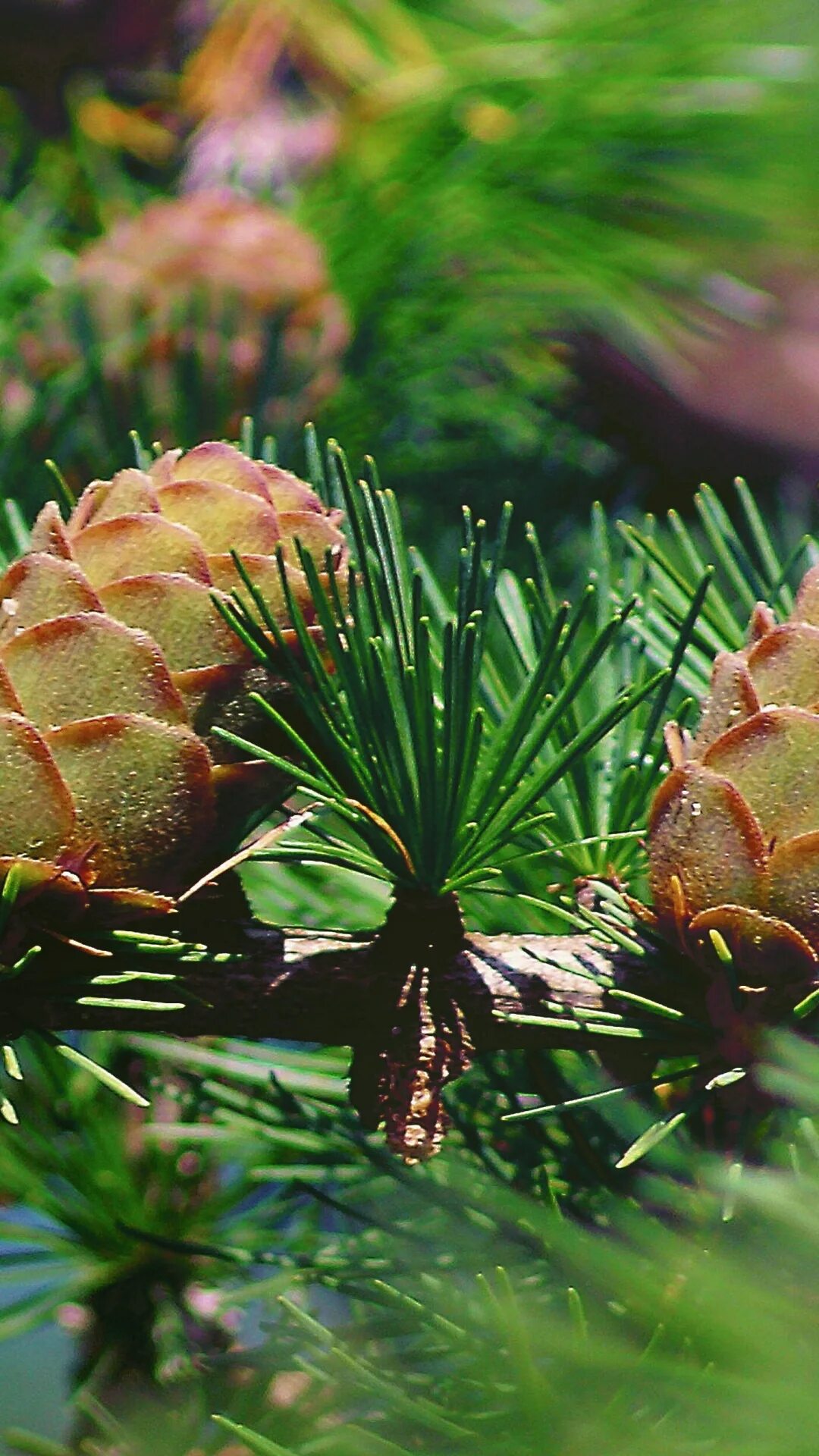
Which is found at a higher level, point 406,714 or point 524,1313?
point 406,714

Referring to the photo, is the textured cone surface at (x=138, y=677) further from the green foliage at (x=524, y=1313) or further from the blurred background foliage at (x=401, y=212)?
the blurred background foliage at (x=401, y=212)

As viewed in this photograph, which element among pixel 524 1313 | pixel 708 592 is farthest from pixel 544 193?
pixel 524 1313

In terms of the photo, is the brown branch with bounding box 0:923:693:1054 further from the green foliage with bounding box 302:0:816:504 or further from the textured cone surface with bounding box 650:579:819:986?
the green foliage with bounding box 302:0:816:504

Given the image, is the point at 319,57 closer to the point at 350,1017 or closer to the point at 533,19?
the point at 533,19

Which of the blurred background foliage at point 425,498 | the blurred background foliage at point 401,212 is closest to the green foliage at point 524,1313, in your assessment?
the blurred background foliage at point 425,498

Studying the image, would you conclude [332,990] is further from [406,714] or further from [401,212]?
[401,212]
